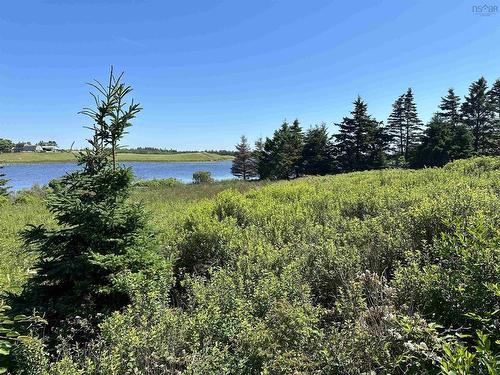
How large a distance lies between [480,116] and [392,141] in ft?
33.8

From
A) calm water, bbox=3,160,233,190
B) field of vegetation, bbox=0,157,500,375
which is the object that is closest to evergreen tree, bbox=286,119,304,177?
calm water, bbox=3,160,233,190

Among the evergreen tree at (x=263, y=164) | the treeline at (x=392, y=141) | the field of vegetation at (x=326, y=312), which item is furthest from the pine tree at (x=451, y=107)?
the field of vegetation at (x=326, y=312)

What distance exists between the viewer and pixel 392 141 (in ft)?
148

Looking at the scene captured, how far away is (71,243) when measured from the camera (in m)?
3.76

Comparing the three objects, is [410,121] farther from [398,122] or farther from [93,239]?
[93,239]

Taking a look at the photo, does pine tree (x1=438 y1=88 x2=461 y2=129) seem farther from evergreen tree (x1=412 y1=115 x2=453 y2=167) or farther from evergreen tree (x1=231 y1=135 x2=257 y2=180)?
evergreen tree (x1=231 y1=135 x2=257 y2=180)

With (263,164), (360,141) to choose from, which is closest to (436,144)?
(360,141)

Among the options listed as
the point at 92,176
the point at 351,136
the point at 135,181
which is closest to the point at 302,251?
the point at 135,181

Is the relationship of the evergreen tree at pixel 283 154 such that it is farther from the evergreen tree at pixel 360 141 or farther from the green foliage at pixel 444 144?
the green foliage at pixel 444 144

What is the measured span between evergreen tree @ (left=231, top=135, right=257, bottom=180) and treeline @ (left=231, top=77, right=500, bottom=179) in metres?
7.13

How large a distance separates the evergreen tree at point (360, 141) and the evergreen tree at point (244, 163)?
61.3ft

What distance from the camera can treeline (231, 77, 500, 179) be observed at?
37.7 metres

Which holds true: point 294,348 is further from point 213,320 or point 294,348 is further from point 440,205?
point 440,205

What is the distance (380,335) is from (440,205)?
260cm
